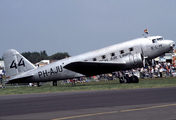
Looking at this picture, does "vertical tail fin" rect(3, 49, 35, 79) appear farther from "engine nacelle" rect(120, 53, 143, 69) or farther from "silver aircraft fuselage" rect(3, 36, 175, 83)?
"engine nacelle" rect(120, 53, 143, 69)

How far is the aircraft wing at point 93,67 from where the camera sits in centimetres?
2966

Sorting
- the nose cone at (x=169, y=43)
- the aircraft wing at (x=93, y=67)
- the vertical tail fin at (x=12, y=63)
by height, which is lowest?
the aircraft wing at (x=93, y=67)

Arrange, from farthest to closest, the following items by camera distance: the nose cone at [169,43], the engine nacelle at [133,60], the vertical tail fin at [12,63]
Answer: the vertical tail fin at [12,63], the nose cone at [169,43], the engine nacelle at [133,60]

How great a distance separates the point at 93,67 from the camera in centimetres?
3059

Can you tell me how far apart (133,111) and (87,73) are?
844 inches

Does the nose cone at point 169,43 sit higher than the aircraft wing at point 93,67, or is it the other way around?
the nose cone at point 169,43

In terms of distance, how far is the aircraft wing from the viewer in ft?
97.3

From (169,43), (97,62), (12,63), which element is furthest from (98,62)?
(12,63)

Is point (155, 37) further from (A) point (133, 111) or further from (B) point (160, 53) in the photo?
(A) point (133, 111)

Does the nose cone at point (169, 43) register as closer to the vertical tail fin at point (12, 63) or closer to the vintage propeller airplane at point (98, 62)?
the vintage propeller airplane at point (98, 62)

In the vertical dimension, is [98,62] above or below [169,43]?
below

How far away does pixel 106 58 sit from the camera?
31094 millimetres

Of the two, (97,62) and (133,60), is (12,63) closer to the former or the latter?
(97,62)

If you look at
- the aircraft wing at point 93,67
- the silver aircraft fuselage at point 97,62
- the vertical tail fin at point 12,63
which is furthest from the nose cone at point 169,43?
the vertical tail fin at point 12,63
